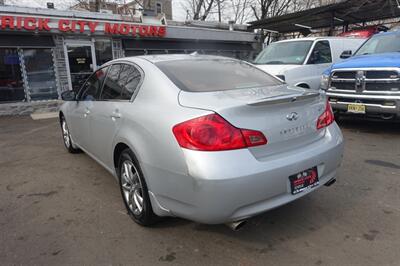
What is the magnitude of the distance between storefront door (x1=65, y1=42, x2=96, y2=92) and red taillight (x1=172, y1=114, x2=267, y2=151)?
12104mm

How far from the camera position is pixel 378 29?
13.1 m

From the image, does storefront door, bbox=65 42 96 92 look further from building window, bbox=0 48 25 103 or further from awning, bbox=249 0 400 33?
awning, bbox=249 0 400 33

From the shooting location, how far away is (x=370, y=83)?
6.12 metres

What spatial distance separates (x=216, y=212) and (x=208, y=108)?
0.78 meters

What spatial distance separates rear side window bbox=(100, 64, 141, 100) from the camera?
340 cm

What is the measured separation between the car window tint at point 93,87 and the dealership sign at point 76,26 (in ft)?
29.0

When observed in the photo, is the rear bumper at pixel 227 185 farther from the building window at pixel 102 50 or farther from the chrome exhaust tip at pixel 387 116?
the building window at pixel 102 50

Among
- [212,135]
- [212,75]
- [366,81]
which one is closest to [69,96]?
[212,75]

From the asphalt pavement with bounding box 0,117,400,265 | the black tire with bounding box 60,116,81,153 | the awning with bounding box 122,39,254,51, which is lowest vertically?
the asphalt pavement with bounding box 0,117,400,265

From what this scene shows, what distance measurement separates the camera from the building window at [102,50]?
14164 millimetres

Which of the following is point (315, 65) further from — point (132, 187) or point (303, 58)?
point (132, 187)

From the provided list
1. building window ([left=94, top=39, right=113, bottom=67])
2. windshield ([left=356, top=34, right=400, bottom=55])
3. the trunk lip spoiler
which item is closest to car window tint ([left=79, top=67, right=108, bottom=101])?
the trunk lip spoiler

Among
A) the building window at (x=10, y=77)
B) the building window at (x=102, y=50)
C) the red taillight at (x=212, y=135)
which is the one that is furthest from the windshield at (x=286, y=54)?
the building window at (x=10, y=77)

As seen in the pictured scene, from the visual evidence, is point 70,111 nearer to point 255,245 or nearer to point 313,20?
point 255,245
